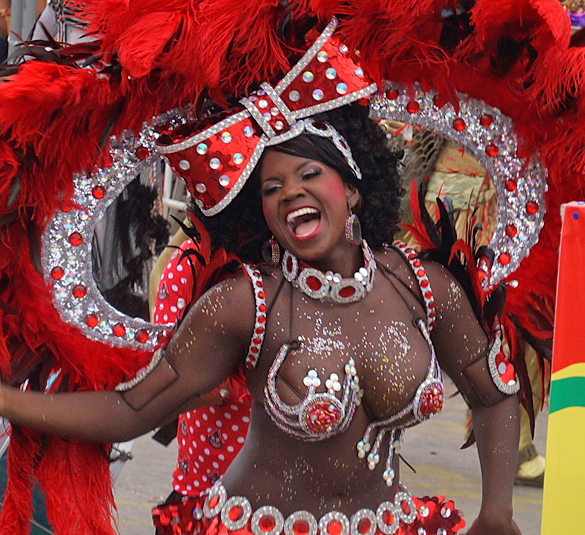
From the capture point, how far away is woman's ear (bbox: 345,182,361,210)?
6.19 feet

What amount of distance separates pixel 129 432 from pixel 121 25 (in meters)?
0.82

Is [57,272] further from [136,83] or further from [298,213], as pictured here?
[298,213]

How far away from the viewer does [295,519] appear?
188cm

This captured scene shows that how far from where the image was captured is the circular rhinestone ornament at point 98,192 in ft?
6.23

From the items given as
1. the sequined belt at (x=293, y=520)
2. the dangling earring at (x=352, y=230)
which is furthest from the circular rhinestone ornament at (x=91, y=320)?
the dangling earring at (x=352, y=230)

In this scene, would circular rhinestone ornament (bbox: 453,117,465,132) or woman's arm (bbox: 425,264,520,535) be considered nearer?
woman's arm (bbox: 425,264,520,535)

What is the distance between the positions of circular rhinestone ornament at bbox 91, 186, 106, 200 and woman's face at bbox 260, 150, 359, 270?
0.35 m

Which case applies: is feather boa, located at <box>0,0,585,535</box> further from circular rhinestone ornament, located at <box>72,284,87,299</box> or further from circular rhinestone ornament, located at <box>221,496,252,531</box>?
circular rhinestone ornament, located at <box>221,496,252,531</box>

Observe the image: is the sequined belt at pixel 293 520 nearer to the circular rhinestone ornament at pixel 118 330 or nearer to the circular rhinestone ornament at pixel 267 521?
the circular rhinestone ornament at pixel 267 521

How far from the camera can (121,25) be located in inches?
67.9

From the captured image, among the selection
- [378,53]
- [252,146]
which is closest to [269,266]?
[252,146]

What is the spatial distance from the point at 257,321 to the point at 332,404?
0.74 ft

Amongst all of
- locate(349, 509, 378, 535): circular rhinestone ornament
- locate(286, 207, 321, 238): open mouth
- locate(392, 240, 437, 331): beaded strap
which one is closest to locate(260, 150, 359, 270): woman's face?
locate(286, 207, 321, 238): open mouth

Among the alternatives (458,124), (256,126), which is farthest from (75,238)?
(458,124)
